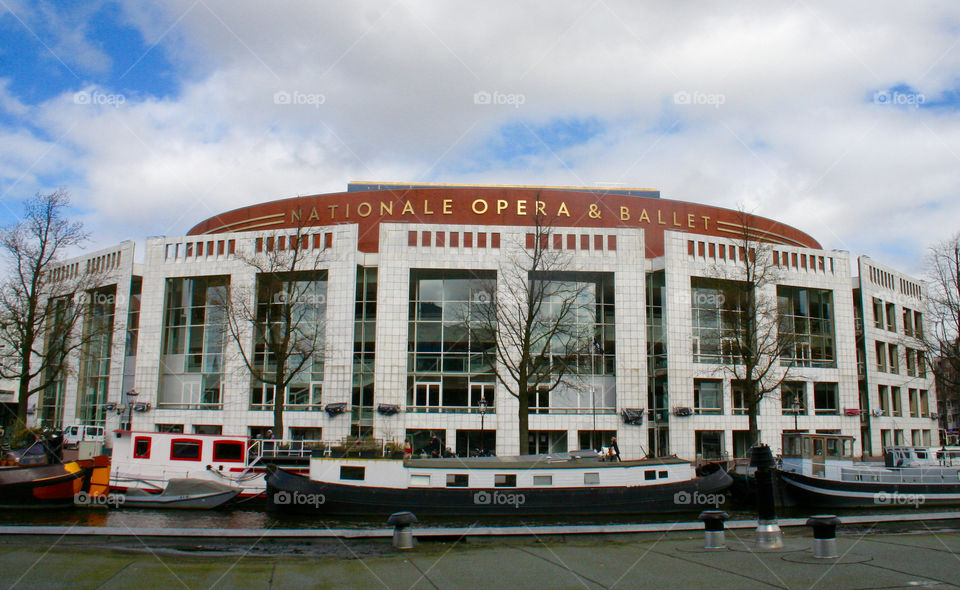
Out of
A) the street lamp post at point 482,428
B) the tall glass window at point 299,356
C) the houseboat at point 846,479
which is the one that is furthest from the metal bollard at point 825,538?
the tall glass window at point 299,356

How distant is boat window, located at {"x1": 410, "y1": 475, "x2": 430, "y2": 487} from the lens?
29.9 m

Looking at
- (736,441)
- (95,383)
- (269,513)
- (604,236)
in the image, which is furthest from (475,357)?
(95,383)

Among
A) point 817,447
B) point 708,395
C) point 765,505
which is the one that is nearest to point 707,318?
point 708,395

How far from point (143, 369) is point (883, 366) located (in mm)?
61811

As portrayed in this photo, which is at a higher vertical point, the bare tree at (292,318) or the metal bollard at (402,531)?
the bare tree at (292,318)

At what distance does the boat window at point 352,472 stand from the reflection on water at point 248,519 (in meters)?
1.57

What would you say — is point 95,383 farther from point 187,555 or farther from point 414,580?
point 414,580

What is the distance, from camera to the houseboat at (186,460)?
34.3 m

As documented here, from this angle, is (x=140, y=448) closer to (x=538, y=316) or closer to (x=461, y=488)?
(x=461, y=488)

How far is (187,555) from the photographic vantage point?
15.0m

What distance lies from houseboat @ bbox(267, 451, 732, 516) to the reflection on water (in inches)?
17.2

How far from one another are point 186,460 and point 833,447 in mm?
31109

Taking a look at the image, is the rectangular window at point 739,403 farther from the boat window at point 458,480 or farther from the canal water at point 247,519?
the boat window at point 458,480

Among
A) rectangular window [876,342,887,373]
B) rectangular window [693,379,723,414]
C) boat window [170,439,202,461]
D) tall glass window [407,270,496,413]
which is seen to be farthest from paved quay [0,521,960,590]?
rectangular window [876,342,887,373]
